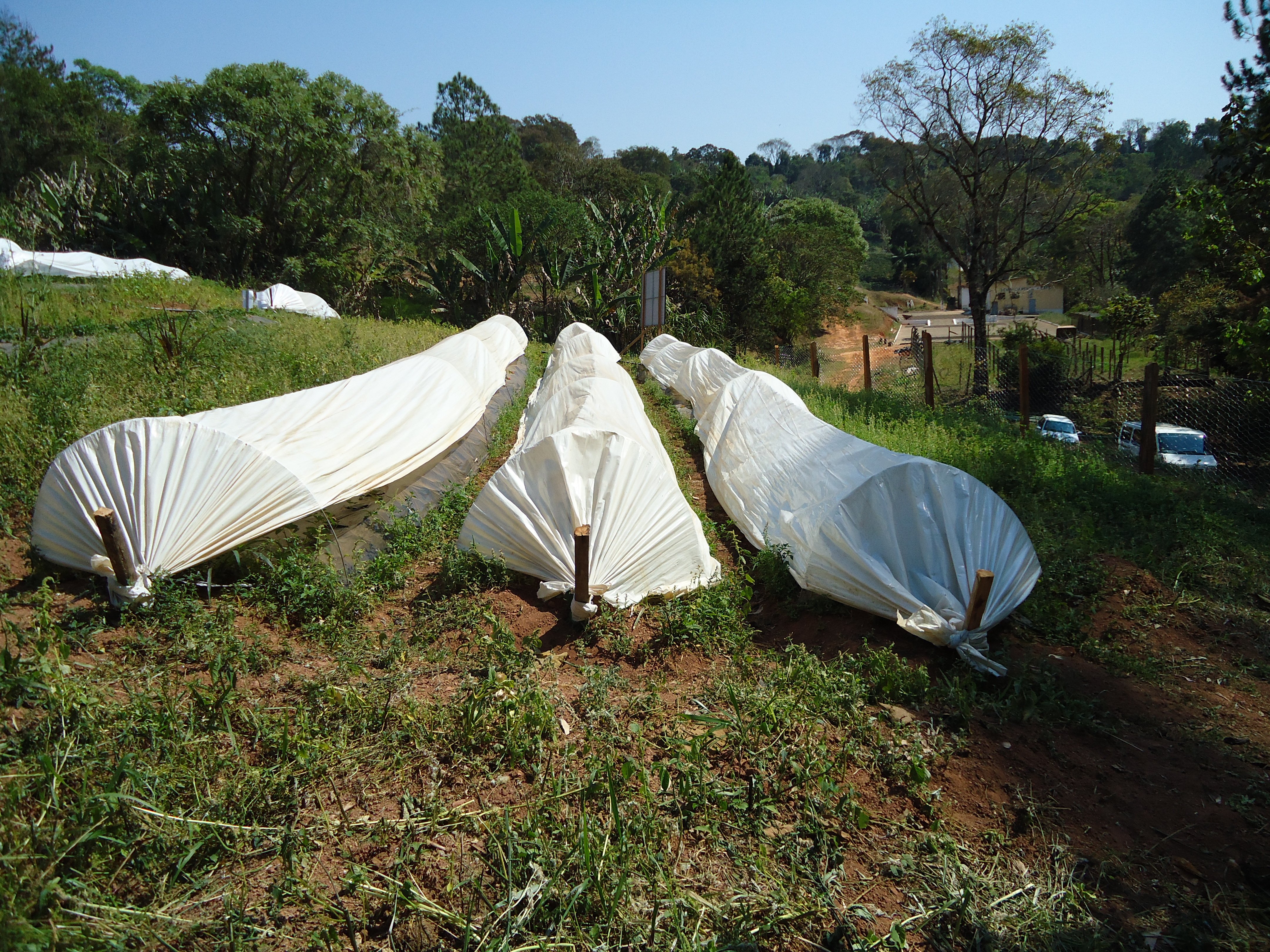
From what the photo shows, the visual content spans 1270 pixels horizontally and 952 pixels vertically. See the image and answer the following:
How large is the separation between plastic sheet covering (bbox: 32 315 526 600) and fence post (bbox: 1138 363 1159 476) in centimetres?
643

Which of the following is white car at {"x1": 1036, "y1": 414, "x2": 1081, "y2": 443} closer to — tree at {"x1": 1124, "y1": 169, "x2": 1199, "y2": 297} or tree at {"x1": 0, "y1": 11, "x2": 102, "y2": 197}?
tree at {"x1": 1124, "y1": 169, "x2": 1199, "y2": 297}

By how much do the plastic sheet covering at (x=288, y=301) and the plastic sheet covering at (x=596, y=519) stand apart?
440 inches

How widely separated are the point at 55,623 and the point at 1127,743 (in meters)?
4.82

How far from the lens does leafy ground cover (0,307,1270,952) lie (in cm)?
210

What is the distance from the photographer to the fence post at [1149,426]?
6.12 meters

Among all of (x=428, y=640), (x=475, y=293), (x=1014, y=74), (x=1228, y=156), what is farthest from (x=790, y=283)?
(x=428, y=640)

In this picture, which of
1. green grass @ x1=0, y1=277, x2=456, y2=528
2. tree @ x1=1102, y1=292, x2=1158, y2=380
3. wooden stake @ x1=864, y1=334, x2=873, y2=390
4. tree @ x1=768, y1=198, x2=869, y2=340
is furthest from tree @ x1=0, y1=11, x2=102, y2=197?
tree @ x1=1102, y1=292, x2=1158, y2=380

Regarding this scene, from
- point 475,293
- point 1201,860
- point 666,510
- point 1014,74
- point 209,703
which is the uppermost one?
point 1014,74

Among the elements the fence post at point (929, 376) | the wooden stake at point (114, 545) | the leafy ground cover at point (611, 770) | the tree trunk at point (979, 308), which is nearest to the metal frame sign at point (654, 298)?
the fence post at point (929, 376)

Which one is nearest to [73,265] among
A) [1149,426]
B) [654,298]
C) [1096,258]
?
[654,298]

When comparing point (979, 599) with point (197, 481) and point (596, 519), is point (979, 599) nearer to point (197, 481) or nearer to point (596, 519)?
point (596, 519)

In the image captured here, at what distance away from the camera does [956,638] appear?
3.39m

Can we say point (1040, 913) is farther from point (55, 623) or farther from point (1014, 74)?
point (1014, 74)

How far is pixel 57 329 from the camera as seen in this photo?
6.77 metres
